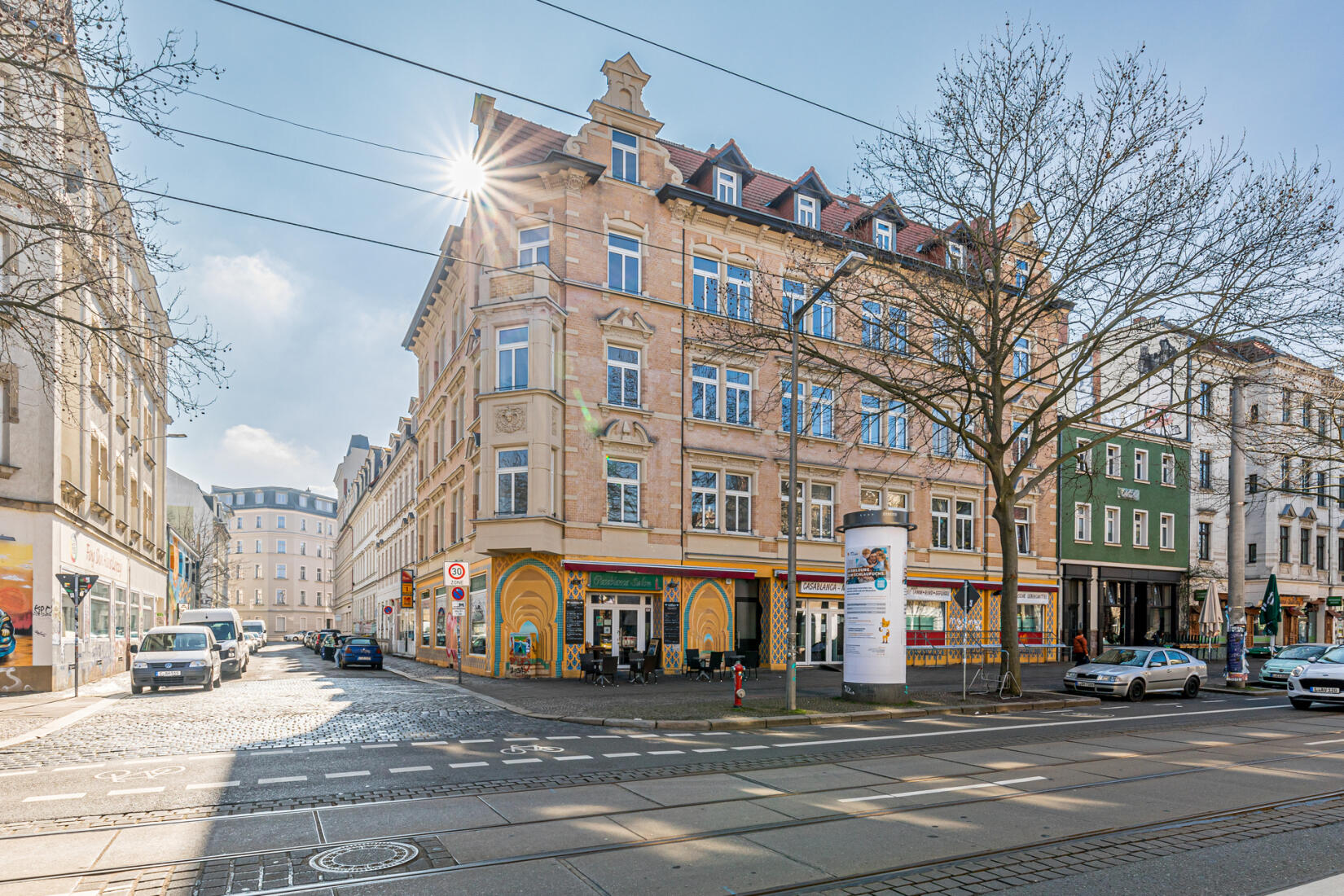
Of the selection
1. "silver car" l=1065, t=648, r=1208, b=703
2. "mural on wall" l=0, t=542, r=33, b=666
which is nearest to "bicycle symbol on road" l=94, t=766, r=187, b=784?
"mural on wall" l=0, t=542, r=33, b=666

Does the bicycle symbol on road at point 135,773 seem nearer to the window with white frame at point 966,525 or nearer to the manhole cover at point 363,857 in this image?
the manhole cover at point 363,857

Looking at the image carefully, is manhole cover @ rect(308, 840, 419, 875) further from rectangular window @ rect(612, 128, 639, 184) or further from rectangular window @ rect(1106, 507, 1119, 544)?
rectangular window @ rect(1106, 507, 1119, 544)

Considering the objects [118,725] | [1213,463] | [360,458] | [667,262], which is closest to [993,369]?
[667,262]

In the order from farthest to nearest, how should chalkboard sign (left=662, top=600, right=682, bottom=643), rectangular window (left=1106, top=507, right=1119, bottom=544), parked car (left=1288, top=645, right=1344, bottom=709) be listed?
1. rectangular window (left=1106, top=507, right=1119, bottom=544)
2. chalkboard sign (left=662, top=600, right=682, bottom=643)
3. parked car (left=1288, top=645, right=1344, bottom=709)

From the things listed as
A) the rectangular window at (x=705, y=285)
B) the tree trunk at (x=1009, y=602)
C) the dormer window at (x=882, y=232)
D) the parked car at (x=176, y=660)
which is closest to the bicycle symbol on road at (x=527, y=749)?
the tree trunk at (x=1009, y=602)

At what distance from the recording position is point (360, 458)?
91375 millimetres

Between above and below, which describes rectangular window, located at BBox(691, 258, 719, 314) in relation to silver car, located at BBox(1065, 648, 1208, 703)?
above

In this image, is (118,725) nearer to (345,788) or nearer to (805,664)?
(345,788)

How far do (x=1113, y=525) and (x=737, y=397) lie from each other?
21045mm

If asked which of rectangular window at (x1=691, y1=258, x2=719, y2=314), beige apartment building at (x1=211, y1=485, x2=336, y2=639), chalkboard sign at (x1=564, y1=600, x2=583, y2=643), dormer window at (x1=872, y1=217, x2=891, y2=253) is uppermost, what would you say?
dormer window at (x1=872, y1=217, x2=891, y2=253)

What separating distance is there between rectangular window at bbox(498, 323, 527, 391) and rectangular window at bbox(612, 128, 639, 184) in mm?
6198

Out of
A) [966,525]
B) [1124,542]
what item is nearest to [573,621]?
[966,525]

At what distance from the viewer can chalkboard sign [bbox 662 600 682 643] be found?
93.8 ft

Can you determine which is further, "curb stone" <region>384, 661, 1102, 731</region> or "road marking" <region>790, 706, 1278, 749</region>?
"curb stone" <region>384, 661, 1102, 731</region>
